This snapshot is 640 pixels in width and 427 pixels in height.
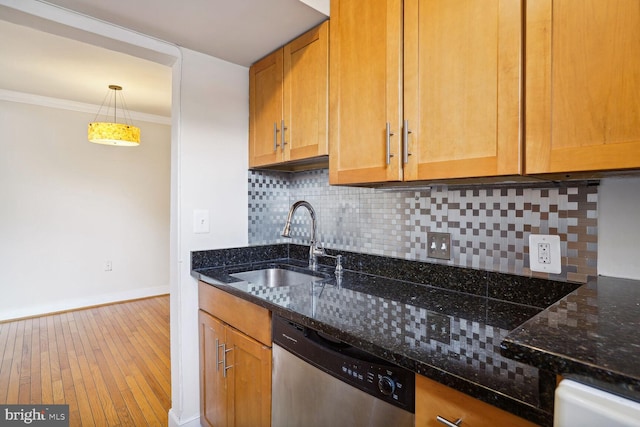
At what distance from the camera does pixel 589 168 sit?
2.59 feet

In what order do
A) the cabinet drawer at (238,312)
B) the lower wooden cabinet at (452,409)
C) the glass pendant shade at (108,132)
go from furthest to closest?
the glass pendant shade at (108,132) < the cabinet drawer at (238,312) < the lower wooden cabinet at (452,409)

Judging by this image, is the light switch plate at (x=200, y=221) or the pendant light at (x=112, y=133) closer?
the light switch plate at (x=200, y=221)

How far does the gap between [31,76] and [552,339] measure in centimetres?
422

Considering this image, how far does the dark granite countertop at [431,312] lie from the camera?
0.66m

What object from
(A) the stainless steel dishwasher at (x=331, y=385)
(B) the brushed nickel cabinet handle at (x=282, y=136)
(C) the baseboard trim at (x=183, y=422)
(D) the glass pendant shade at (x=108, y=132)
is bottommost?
(C) the baseboard trim at (x=183, y=422)

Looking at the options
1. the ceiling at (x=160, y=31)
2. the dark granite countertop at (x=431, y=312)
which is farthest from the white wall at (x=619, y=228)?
the ceiling at (x=160, y=31)

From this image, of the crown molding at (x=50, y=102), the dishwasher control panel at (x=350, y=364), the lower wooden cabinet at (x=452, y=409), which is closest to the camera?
the lower wooden cabinet at (x=452, y=409)

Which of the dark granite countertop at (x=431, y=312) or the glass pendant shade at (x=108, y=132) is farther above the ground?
the glass pendant shade at (x=108, y=132)

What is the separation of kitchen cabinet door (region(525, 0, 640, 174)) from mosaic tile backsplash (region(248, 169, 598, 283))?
315mm

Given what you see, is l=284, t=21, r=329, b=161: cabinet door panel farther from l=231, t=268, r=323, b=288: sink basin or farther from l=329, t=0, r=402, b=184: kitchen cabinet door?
l=231, t=268, r=323, b=288: sink basin

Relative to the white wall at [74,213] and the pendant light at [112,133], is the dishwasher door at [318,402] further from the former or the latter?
the white wall at [74,213]

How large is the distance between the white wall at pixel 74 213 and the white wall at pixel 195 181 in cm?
289

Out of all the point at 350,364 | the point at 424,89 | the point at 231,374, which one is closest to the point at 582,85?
the point at 424,89

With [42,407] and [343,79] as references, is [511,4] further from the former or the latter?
[42,407]
